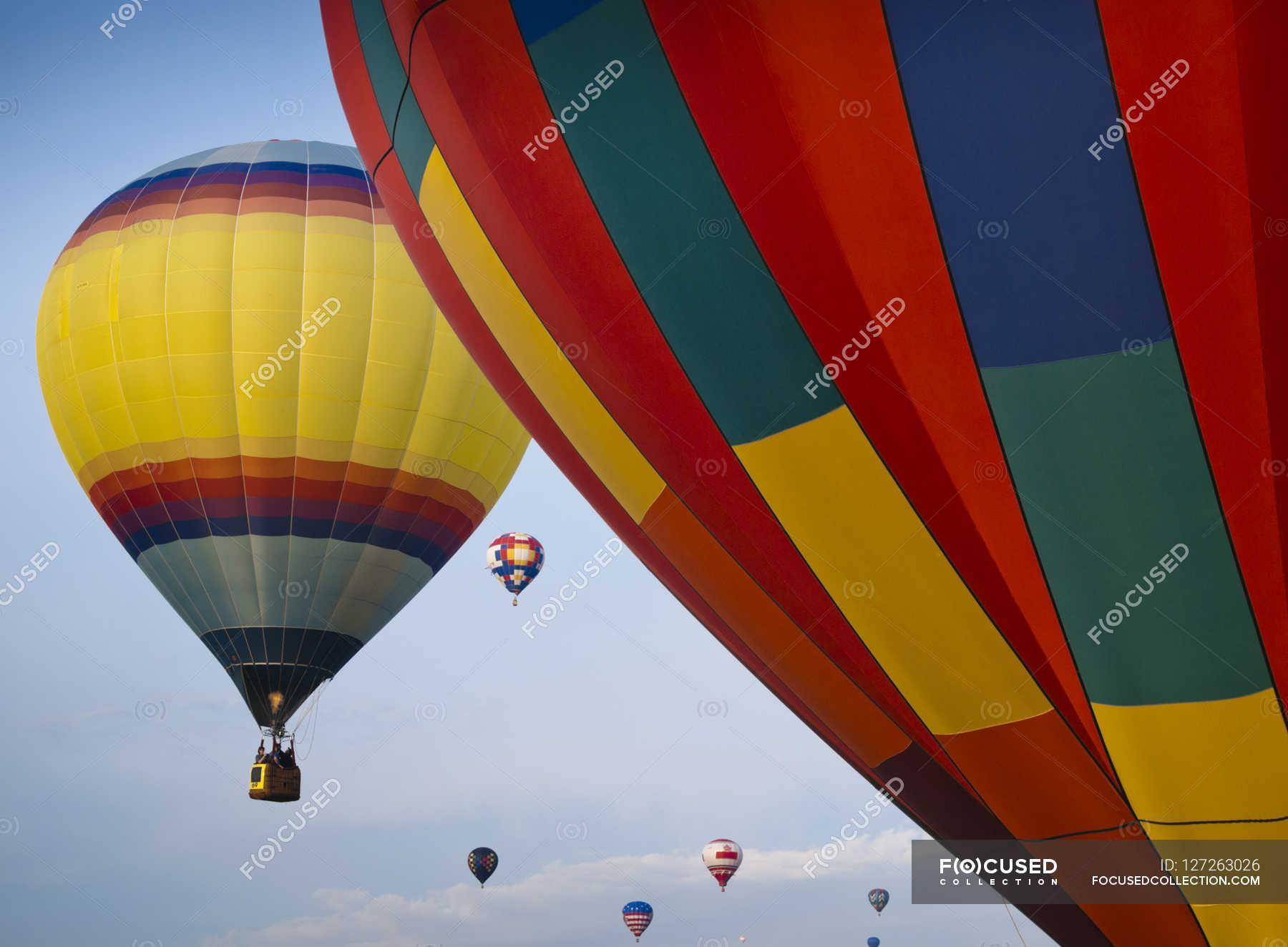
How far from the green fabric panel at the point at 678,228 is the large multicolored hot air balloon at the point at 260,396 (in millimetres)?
8638

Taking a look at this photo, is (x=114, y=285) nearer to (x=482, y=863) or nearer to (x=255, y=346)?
(x=255, y=346)

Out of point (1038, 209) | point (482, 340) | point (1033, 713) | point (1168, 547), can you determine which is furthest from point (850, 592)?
point (482, 340)

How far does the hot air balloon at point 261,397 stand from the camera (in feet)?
41.0

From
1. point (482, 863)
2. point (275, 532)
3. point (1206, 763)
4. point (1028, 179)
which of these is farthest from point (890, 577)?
point (482, 863)

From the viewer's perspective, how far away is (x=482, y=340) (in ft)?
18.4

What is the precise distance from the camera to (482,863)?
76.1 ft

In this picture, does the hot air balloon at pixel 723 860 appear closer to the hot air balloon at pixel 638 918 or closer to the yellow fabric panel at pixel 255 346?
the hot air balloon at pixel 638 918

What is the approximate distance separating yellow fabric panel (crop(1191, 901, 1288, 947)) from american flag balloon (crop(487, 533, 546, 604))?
17.6 m

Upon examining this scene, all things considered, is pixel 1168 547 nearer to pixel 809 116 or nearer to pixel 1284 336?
pixel 1284 336

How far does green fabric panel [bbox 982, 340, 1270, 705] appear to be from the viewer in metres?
3.52

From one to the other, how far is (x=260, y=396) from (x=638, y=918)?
17.4 m

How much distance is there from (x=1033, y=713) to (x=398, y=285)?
10149mm

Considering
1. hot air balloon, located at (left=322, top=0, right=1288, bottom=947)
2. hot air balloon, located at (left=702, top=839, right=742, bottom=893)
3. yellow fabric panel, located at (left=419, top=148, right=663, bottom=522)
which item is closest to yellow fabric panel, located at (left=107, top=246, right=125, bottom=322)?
yellow fabric panel, located at (left=419, top=148, right=663, bottom=522)

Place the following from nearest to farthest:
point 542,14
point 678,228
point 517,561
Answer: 1. point 678,228
2. point 542,14
3. point 517,561
